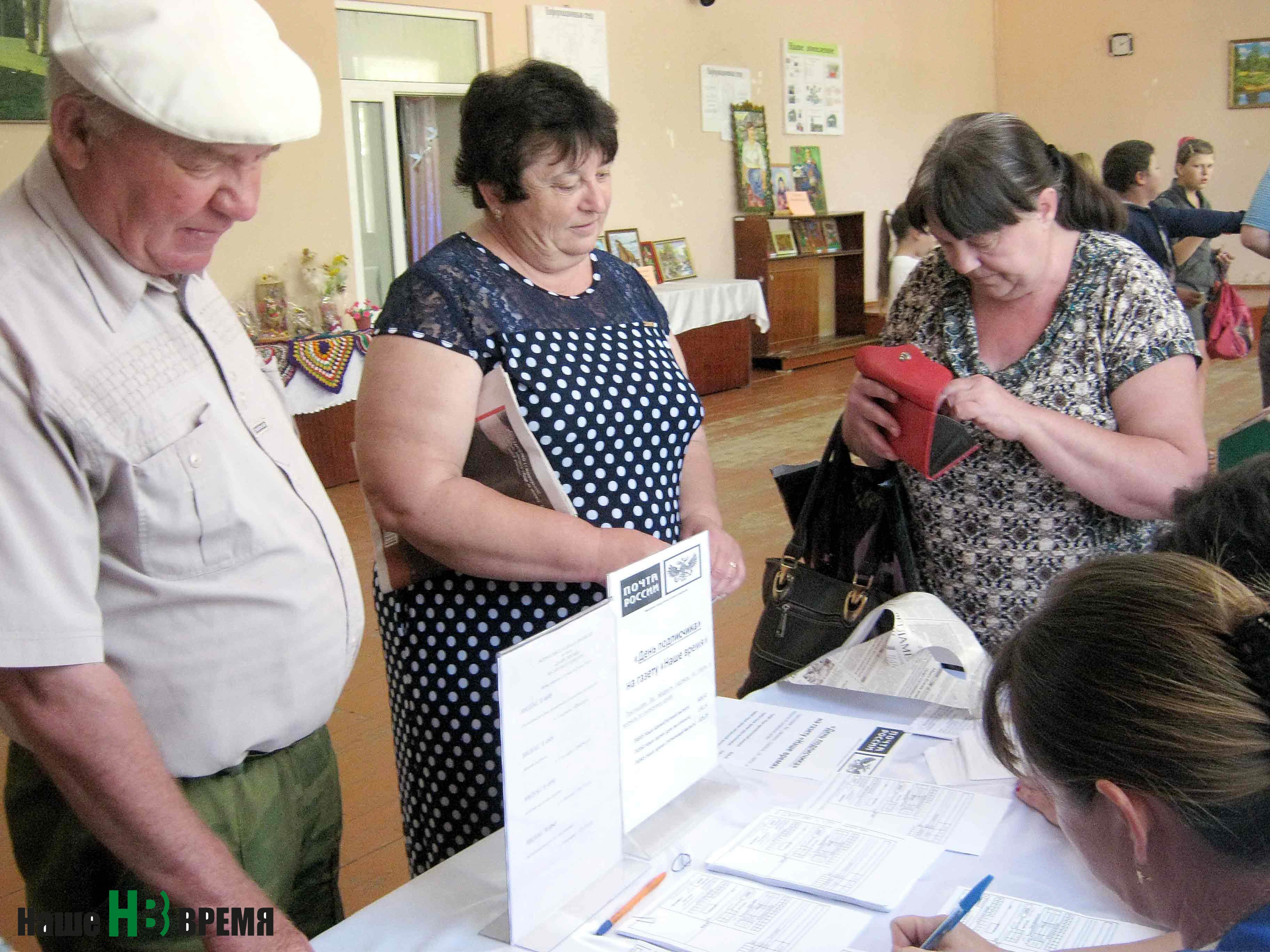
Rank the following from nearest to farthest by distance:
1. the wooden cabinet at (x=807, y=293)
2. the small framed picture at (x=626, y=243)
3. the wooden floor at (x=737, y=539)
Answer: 1. the wooden floor at (x=737, y=539)
2. the small framed picture at (x=626, y=243)
3. the wooden cabinet at (x=807, y=293)

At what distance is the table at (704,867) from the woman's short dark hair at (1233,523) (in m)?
0.34

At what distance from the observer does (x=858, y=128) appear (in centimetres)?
1126

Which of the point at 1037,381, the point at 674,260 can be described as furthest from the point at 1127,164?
the point at 1037,381

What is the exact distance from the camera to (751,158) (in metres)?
9.90

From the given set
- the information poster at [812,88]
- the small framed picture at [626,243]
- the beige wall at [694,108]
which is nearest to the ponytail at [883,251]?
the beige wall at [694,108]

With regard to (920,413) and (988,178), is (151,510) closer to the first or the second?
(920,413)

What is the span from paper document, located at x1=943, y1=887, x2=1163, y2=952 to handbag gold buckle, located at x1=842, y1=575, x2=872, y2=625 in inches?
25.3

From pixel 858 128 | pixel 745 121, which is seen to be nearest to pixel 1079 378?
pixel 745 121

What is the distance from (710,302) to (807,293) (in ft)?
6.96

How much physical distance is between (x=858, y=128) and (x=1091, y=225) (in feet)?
32.9

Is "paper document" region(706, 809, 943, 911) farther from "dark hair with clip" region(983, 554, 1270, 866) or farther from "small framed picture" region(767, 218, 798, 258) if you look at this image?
"small framed picture" region(767, 218, 798, 258)

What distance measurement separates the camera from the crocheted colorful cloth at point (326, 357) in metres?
5.62

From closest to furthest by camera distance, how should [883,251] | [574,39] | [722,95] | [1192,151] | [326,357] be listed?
[326,357], [1192,151], [574,39], [722,95], [883,251]

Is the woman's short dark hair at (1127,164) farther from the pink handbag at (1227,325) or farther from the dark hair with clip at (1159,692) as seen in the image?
the dark hair with clip at (1159,692)
